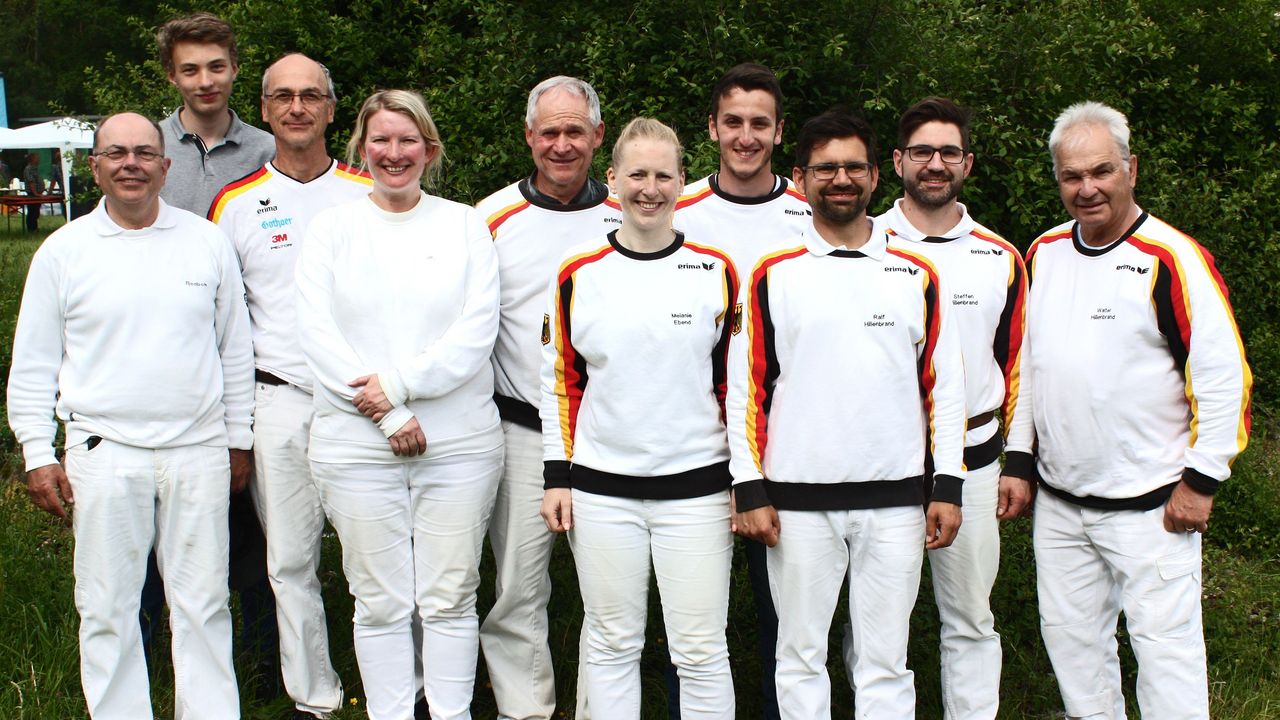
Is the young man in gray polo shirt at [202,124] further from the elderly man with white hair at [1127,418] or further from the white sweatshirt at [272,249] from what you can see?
the elderly man with white hair at [1127,418]

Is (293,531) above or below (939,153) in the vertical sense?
below

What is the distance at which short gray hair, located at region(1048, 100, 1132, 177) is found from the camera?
12.8 feet

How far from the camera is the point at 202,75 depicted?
4.74 m

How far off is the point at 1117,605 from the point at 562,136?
258 cm

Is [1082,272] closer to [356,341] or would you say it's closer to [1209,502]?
[1209,502]

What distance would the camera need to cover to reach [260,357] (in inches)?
172

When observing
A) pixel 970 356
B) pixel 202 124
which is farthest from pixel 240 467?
pixel 970 356

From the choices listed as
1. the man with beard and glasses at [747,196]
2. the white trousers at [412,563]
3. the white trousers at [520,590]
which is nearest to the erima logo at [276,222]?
the white trousers at [412,563]

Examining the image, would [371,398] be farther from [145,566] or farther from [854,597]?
[854,597]

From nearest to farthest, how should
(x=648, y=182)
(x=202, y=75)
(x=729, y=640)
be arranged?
1. (x=648, y=182)
2. (x=202, y=75)
3. (x=729, y=640)

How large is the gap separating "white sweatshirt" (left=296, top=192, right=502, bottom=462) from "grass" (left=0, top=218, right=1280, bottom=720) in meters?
1.29

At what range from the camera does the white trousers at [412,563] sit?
156 inches

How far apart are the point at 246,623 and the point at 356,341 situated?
1568 mm

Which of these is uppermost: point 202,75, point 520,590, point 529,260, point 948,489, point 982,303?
point 202,75
